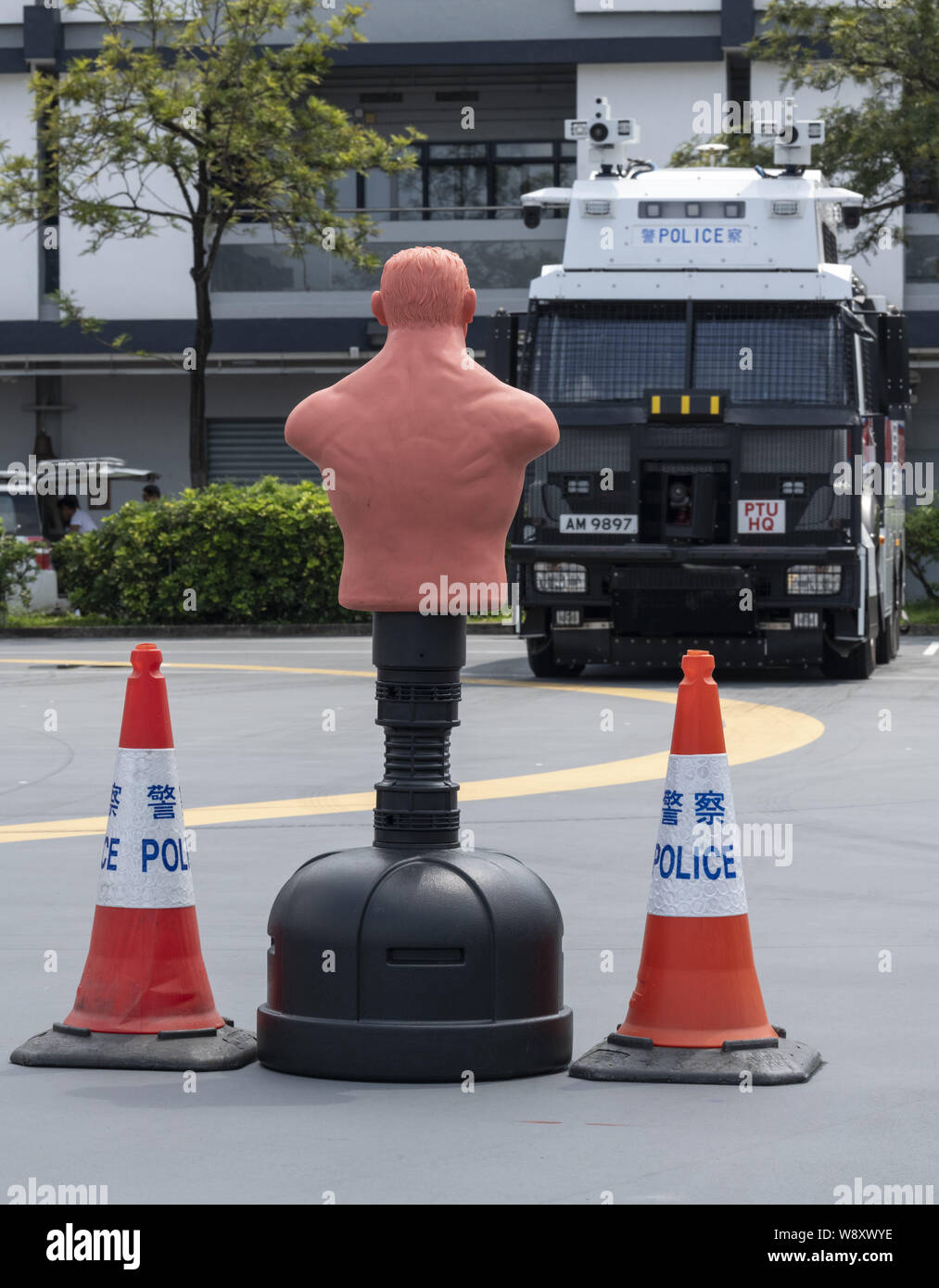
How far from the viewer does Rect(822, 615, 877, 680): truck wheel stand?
60.2ft

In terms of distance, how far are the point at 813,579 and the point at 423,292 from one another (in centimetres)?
1199

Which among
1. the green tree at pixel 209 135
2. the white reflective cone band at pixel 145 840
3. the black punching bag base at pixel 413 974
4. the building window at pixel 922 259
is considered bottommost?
the black punching bag base at pixel 413 974

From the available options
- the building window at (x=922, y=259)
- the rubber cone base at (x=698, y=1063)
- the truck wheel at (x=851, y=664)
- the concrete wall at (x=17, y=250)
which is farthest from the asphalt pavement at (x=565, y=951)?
the concrete wall at (x=17, y=250)

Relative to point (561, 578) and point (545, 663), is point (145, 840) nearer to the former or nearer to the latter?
point (561, 578)

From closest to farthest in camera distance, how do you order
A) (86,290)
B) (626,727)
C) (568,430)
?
1. (626,727)
2. (568,430)
3. (86,290)

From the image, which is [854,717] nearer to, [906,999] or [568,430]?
[568,430]

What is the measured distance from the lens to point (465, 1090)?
525 cm

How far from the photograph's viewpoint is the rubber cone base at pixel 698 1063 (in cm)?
530

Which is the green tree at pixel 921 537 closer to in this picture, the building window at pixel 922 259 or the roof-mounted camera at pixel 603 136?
the building window at pixel 922 259

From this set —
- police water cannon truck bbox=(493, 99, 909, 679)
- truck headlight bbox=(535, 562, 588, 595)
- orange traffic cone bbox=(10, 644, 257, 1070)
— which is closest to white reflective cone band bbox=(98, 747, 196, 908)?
orange traffic cone bbox=(10, 644, 257, 1070)

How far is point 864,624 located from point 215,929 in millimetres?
11054

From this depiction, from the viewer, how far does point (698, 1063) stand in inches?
211

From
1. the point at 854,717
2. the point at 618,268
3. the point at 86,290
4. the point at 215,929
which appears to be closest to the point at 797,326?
the point at 618,268

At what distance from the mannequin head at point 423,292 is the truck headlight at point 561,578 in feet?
39.0
